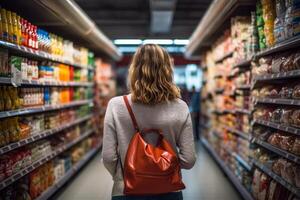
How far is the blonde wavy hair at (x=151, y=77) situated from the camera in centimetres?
214

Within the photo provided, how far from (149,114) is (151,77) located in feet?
0.73

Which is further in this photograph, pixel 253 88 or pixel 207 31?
pixel 207 31

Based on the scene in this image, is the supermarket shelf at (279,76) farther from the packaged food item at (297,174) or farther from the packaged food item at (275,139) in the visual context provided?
the packaged food item at (297,174)

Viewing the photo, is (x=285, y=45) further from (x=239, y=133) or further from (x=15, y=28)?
(x=15, y=28)

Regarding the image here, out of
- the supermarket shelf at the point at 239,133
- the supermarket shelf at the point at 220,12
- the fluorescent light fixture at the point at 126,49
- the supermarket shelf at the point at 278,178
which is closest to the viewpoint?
the supermarket shelf at the point at 278,178

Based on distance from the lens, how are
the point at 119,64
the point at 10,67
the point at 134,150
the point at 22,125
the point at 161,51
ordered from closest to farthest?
1. the point at 134,150
2. the point at 161,51
3. the point at 10,67
4. the point at 22,125
5. the point at 119,64

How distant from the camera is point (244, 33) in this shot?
4.87 m

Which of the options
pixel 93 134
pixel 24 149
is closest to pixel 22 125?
pixel 24 149

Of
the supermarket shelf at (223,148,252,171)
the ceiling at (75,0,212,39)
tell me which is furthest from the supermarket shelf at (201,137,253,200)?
the ceiling at (75,0,212,39)

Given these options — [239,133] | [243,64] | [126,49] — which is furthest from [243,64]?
[126,49]

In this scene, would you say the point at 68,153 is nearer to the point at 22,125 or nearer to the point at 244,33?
the point at 22,125

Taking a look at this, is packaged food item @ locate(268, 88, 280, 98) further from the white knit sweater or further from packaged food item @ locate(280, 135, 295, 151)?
the white knit sweater

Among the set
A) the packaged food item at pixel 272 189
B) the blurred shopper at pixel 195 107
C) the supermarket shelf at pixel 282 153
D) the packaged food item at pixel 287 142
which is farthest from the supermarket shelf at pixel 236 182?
the blurred shopper at pixel 195 107

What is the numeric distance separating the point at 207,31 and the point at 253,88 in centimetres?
228
